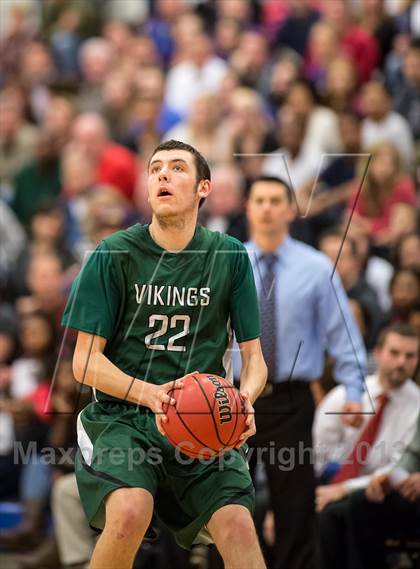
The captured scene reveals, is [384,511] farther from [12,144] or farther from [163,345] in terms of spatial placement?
[12,144]

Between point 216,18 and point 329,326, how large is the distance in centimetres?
898

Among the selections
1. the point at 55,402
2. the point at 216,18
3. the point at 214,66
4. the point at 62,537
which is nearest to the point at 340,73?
the point at 214,66

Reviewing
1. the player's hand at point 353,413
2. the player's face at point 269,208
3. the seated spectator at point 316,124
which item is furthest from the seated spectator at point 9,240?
the player's hand at point 353,413

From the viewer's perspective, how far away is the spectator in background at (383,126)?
1212cm

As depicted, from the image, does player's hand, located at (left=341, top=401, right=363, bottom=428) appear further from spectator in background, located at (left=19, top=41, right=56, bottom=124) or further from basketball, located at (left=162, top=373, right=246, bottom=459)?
spectator in background, located at (left=19, top=41, right=56, bottom=124)

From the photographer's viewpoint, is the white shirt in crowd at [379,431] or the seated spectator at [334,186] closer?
the white shirt in crowd at [379,431]

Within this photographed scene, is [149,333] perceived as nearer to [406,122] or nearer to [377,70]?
[406,122]

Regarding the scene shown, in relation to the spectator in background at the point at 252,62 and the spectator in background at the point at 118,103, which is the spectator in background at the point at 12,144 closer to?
the spectator in background at the point at 118,103

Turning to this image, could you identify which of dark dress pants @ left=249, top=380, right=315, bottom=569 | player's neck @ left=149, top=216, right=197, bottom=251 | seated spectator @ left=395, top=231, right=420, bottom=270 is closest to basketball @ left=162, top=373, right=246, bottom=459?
player's neck @ left=149, top=216, right=197, bottom=251

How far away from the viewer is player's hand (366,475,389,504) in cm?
777

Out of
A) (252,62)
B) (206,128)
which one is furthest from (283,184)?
(252,62)

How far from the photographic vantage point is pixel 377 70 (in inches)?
555

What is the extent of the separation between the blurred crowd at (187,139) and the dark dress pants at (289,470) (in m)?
0.97

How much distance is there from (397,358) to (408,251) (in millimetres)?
2200
